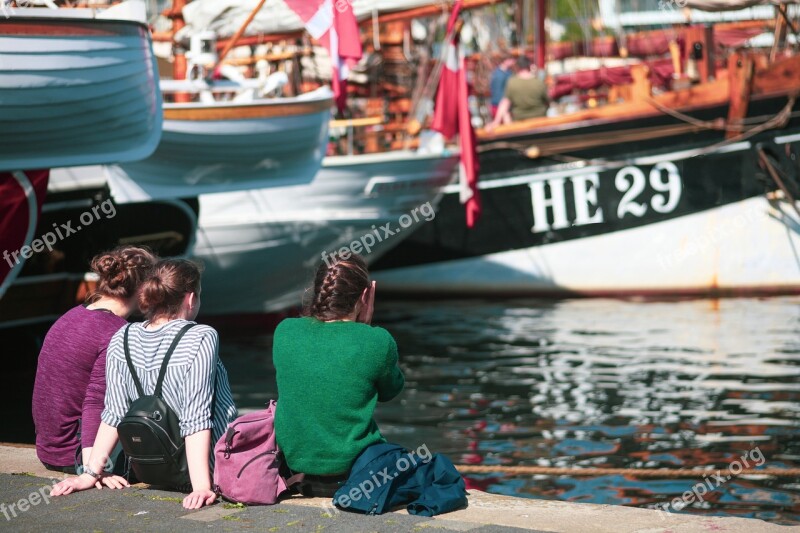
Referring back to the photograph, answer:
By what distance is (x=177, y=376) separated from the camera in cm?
481

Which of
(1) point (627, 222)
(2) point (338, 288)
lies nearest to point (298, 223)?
(1) point (627, 222)

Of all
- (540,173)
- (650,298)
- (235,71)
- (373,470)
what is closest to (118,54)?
(235,71)

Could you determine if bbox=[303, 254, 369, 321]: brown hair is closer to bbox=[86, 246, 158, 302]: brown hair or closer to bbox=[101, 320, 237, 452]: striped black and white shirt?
bbox=[101, 320, 237, 452]: striped black and white shirt

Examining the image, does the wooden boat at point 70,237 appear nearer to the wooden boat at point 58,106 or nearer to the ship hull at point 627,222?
the wooden boat at point 58,106

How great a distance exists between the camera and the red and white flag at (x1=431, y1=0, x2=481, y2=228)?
14.6m

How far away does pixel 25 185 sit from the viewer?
10.1m

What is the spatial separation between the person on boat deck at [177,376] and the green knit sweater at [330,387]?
0.99 ft

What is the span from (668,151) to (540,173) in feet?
5.85

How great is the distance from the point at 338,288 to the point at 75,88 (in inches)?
204

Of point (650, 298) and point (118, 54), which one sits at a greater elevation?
point (118, 54)

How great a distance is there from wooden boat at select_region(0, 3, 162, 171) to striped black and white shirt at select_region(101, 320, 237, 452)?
14.4ft

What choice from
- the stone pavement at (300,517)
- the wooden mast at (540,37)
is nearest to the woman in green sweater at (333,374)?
the stone pavement at (300,517)

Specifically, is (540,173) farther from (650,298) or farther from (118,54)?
(118,54)

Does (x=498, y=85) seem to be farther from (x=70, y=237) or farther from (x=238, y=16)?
(x=70, y=237)
